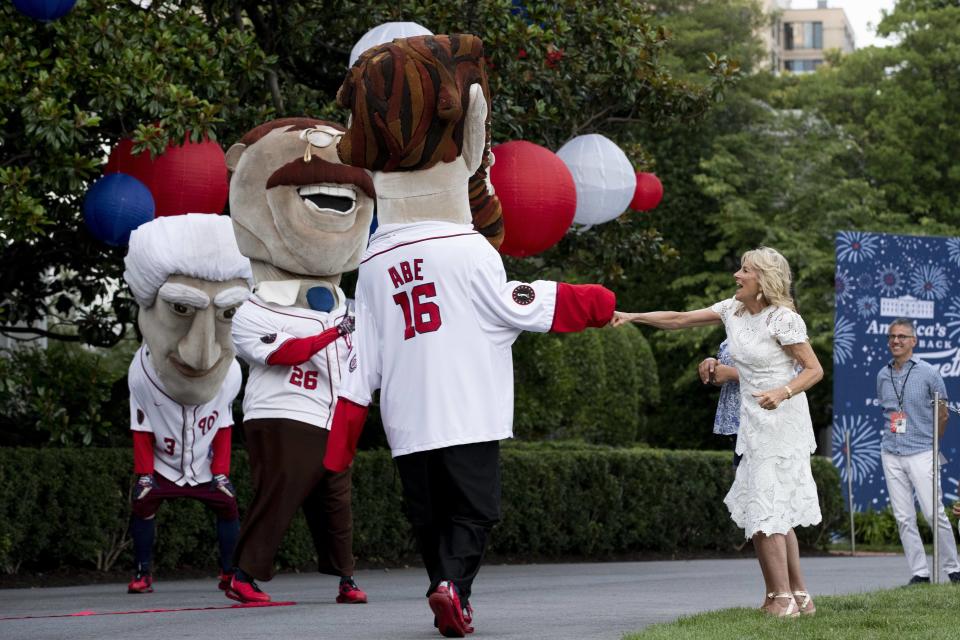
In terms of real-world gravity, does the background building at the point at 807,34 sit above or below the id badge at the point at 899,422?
above

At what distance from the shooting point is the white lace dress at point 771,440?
7770 millimetres

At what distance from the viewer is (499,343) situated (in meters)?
7.24

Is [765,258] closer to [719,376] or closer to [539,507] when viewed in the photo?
[719,376]

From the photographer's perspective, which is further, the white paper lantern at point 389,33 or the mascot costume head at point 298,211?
the white paper lantern at point 389,33

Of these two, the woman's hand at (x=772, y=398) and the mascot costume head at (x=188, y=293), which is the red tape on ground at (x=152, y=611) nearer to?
the mascot costume head at (x=188, y=293)

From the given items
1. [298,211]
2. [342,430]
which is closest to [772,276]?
[342,430]

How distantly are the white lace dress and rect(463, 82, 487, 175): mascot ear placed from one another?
1.63 m

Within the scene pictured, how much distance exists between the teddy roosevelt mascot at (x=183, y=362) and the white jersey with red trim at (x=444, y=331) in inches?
130

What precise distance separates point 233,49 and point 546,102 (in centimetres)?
298

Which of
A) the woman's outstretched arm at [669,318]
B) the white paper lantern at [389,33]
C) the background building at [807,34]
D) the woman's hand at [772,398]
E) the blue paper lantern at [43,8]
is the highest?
the background building at [807,34]

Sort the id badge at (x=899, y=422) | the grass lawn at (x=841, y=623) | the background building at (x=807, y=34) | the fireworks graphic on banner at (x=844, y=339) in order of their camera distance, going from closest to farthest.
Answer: the grass lawn at (x=841, y=623)
the id badge at (x=899, y=422)
the fireworks graphic on banner at (x=844, y=339)
the background building at (x=807, y=34)

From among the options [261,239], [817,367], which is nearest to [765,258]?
[817,367]

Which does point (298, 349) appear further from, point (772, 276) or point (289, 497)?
point (772, 276)

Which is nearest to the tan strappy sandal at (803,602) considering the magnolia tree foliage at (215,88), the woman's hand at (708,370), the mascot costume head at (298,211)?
the woman's hand at (708,370)
